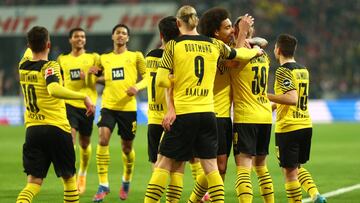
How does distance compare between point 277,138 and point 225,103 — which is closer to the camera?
point 225,103

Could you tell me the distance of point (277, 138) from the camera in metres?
11.3

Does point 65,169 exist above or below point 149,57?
below

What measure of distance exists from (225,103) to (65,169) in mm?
1906

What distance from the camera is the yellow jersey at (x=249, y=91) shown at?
10203mm

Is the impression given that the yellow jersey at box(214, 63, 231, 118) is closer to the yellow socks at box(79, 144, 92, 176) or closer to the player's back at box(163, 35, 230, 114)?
the player's back at box(163, 35, 230, 114)

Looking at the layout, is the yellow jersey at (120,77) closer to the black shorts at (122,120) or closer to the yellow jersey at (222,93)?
the black shorts at (122,120)

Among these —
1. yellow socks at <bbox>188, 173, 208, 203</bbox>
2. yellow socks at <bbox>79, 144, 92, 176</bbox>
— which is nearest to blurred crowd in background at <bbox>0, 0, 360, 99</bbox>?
yellow socks at <bbox>79, 144, 92, 176</bbox>

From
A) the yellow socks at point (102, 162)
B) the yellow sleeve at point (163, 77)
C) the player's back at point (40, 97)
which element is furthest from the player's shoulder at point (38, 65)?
the yellow socks at point (102, 162)

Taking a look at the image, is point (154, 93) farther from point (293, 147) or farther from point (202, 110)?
point (202, 110)

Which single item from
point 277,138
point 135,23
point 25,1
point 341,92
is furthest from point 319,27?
point 277,138

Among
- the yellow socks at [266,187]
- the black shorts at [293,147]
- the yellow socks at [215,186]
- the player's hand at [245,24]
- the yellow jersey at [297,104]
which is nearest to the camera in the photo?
the yellow socks at [215,186]

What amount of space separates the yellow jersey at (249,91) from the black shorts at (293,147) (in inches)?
37.9

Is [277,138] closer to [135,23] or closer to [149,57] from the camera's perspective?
[149,57]

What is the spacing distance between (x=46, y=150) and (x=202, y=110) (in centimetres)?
180
